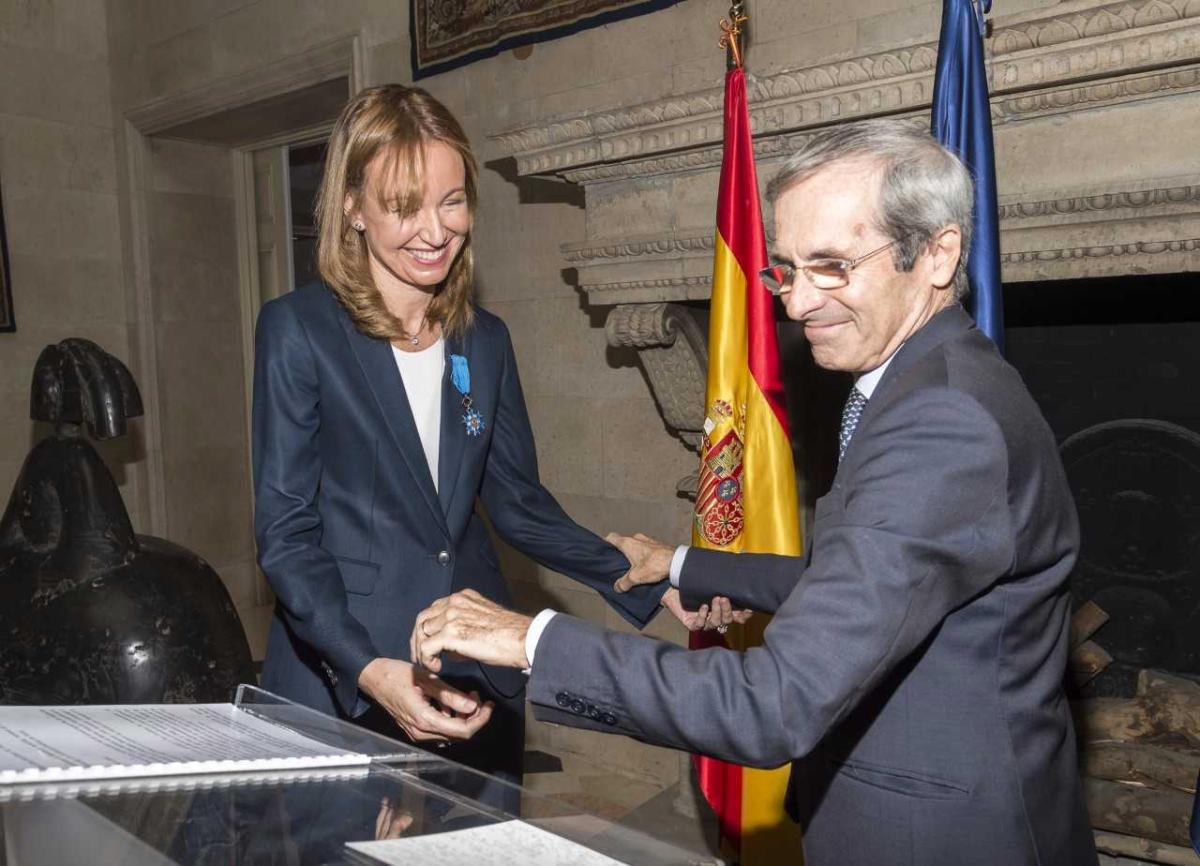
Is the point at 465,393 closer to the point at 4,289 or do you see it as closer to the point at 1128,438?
the point at 1128,438

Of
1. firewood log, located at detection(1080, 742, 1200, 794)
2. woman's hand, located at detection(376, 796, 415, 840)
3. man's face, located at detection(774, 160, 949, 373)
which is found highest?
man's face, located at detection(774, 160, 949, 373)

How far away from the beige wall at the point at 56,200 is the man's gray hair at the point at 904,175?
532 centimetres

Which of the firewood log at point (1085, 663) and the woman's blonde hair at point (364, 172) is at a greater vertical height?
the woman's blonde hair at point (364, 172)

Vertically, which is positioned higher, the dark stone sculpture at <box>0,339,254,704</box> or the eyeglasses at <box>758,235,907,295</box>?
the eyeglasses at <box>758,235,907,295</box>

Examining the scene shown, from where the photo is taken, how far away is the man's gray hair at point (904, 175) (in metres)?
1.29

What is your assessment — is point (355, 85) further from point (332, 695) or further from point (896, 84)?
point (332, 695)

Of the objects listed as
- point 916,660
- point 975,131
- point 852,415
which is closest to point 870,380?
point 852,415

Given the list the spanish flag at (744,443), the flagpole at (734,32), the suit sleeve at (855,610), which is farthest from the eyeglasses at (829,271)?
the flagpole at (734,32)

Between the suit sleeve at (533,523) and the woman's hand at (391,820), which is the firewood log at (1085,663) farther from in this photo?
the woman's hand at (391,820)

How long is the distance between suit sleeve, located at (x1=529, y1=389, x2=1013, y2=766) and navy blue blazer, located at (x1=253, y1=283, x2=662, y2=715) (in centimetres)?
64

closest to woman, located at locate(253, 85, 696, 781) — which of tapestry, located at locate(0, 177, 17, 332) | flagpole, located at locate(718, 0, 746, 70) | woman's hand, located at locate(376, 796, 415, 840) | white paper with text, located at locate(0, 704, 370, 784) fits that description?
white paper with text, located at locate(0, 704, 370, 784)

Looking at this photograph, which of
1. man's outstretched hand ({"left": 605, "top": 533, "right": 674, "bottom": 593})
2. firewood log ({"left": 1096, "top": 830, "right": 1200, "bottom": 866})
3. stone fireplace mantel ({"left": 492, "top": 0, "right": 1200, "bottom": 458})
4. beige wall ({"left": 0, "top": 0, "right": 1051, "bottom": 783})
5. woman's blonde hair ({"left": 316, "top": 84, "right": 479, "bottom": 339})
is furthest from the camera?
beige wall ({"left": 0, "top": 0, "right": 1051, "bottom": 783})

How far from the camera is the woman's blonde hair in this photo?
1781 millimetres

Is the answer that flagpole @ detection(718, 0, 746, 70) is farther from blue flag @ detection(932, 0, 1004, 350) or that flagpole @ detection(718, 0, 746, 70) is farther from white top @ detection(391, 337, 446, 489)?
white top @ detection(391, 337, 446, 489)
